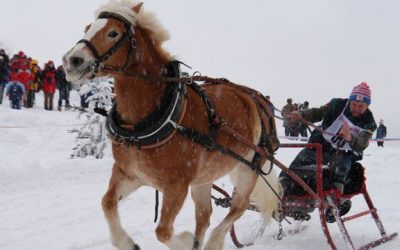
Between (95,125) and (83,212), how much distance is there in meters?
5.17

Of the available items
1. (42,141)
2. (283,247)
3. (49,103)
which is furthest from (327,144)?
(49,103)

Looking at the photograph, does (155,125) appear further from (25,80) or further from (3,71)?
(25,80)

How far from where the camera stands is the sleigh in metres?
5.34

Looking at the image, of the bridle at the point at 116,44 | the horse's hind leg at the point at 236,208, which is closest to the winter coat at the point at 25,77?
the horse's hind leg at the point at 236,208

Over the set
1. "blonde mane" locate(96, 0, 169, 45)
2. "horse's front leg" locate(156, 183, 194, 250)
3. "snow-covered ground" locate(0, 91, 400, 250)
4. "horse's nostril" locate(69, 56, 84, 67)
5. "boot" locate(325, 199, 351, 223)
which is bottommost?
"snow-covered ground" locate(0, 91, 400, 250)

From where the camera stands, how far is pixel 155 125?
3734mm

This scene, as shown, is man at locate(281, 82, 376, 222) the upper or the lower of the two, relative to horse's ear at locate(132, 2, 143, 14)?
lower

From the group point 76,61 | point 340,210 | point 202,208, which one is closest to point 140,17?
point 76,61

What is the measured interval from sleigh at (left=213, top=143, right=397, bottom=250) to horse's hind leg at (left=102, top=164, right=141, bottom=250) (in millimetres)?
1736

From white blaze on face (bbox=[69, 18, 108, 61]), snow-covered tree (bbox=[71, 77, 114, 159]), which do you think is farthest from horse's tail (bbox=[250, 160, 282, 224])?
snow-covered tree (bbox=[71, 77, 114, 159])

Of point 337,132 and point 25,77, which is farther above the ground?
point 25,77

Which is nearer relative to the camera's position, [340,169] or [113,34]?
[113,34]

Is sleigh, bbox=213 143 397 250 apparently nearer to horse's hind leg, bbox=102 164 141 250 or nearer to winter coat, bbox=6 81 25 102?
horse's hind leg, bbox=102 164 141 250

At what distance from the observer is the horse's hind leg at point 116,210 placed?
3.99 m
